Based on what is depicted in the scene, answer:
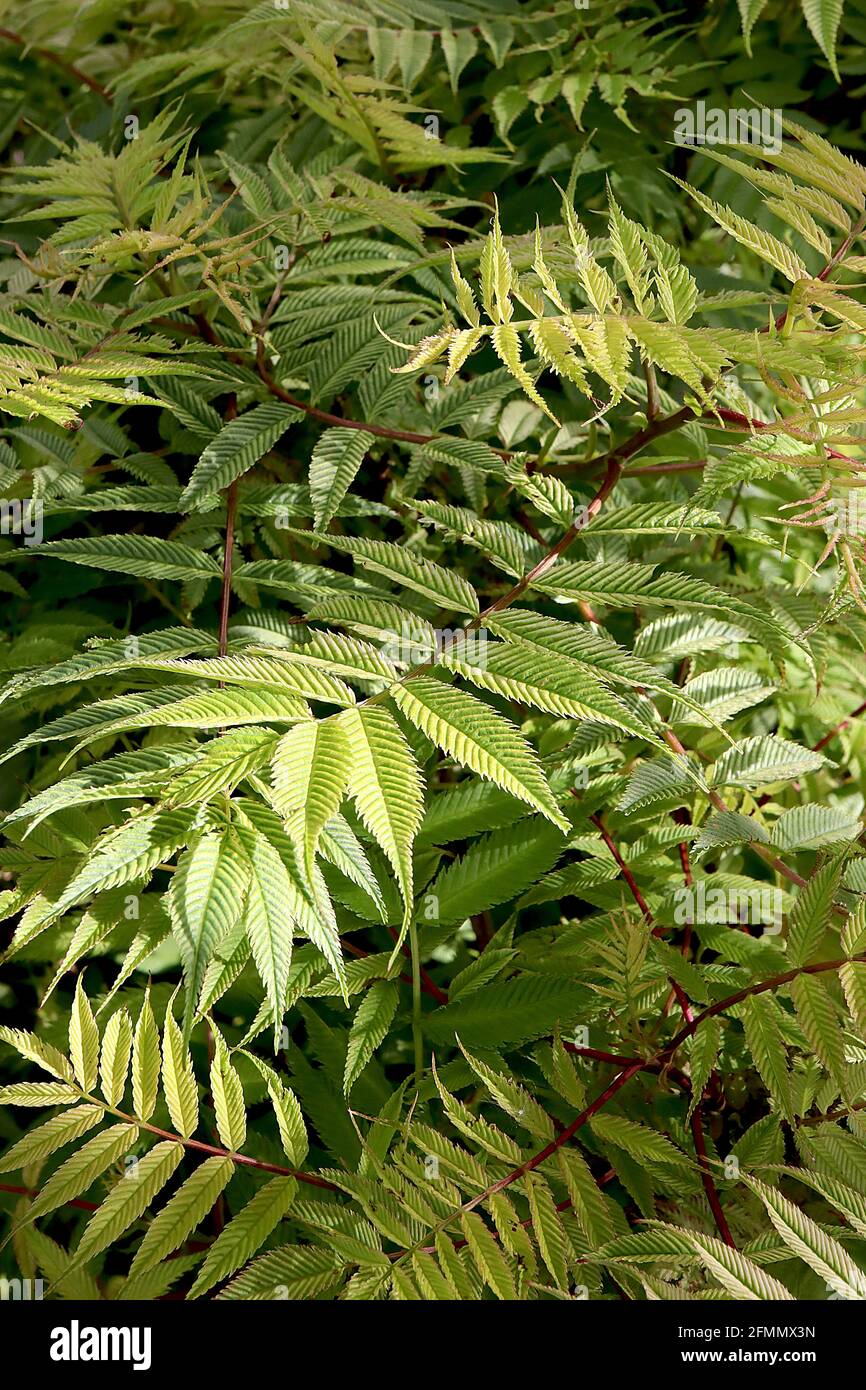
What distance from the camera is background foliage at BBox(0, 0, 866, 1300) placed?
832 mm

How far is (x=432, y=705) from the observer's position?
83 cm

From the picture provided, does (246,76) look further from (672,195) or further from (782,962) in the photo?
(782,962)

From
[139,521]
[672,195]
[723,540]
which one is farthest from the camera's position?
[672,195]

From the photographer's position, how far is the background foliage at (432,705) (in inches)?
32.8

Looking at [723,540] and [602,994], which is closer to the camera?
[602,994]

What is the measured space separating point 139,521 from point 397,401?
0.41 meters

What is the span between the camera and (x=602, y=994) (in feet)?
3.42
